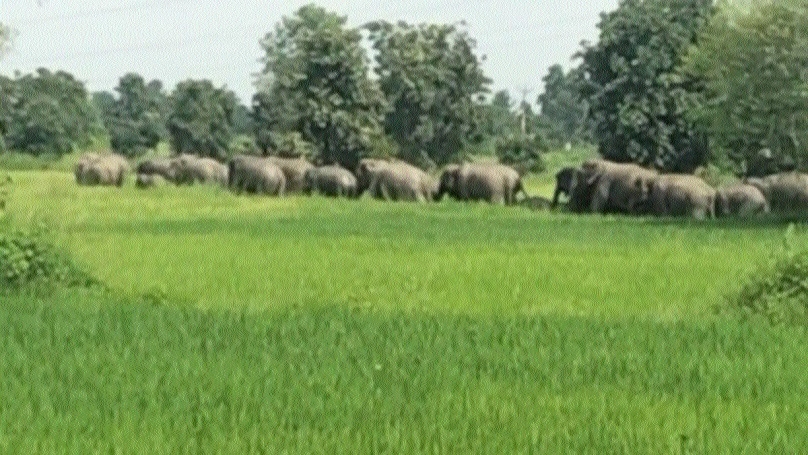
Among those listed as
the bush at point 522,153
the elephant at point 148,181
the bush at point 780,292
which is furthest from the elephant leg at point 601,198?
the bush at point 780,292

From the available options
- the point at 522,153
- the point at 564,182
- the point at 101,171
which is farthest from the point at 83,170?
the point at 522,153

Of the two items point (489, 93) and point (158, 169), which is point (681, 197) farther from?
point (489, 93)

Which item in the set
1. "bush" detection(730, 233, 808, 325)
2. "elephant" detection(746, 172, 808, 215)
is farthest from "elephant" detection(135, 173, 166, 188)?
"bush" detection(730, 233, 808, 325)

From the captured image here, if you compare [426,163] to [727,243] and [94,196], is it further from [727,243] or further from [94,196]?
[727,243]

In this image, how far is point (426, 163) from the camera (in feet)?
238

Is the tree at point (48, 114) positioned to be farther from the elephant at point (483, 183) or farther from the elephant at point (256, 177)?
the elephant at point (483, 183)

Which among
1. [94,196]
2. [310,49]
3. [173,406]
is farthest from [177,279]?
[310,49]

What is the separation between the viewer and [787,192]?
4709cm

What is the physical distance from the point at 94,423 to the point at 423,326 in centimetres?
528

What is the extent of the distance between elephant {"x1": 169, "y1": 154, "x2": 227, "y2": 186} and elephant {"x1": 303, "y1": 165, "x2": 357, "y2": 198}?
5884 mm

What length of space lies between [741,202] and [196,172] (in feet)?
73.5

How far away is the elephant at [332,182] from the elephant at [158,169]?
7.13m

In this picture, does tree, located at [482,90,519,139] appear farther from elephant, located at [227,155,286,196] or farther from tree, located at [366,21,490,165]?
elephant, located at [227,155,286,196]

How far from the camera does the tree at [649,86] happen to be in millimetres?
57375
